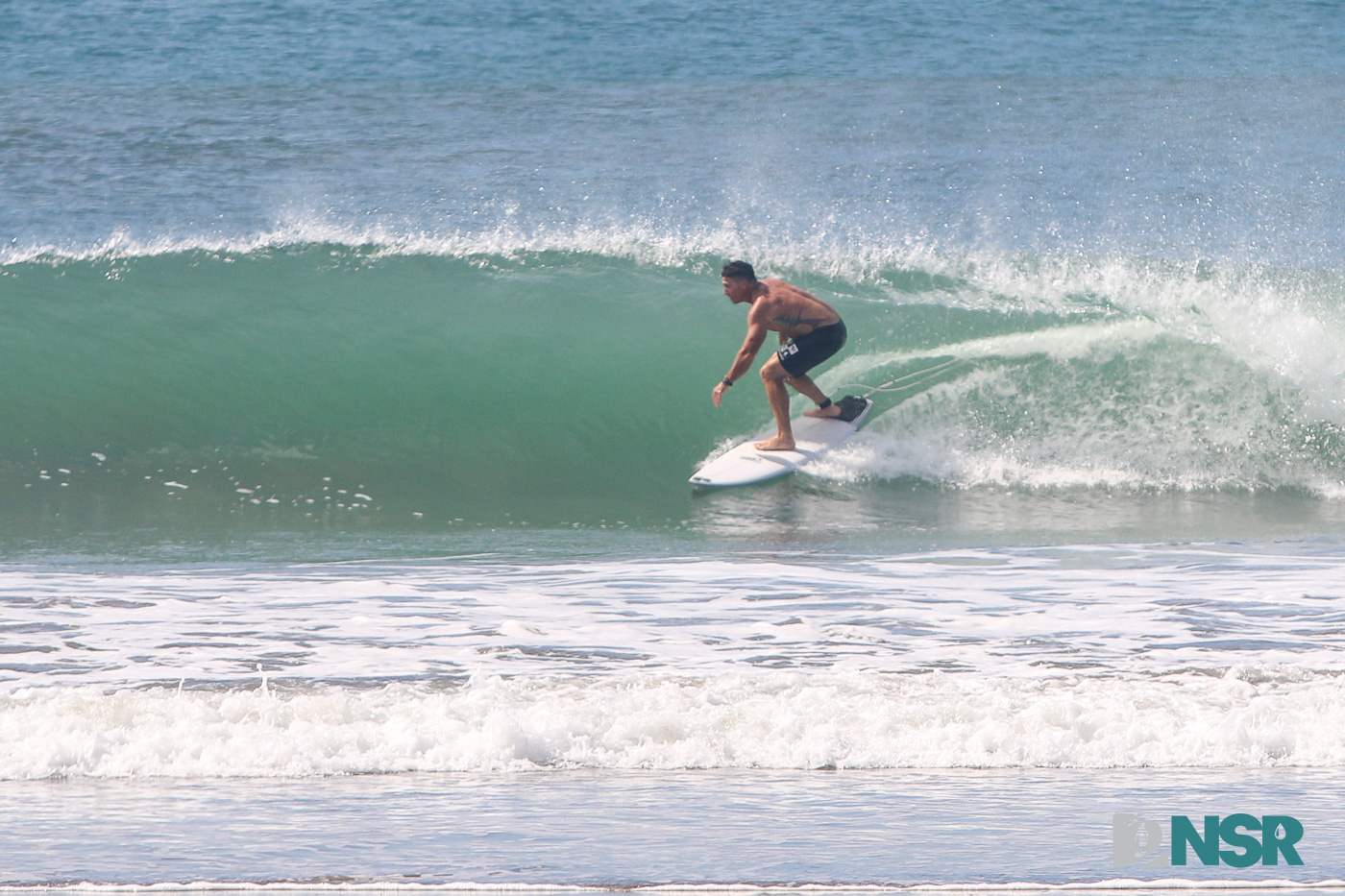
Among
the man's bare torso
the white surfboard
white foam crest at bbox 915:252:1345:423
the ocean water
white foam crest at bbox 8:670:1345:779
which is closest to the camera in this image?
the ocean water

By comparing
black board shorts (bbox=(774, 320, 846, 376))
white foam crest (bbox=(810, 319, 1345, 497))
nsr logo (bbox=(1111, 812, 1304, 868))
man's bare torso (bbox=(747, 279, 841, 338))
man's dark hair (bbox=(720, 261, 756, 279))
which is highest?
man's dark hair (bbox=(720, 261, 756, 279))

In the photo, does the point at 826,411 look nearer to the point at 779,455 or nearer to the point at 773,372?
the point at 779,455

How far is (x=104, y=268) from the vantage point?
11.5 m

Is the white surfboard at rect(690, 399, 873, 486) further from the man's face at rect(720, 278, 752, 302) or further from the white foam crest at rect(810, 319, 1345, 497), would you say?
the man's face at rect(720, 278, 752, 302)

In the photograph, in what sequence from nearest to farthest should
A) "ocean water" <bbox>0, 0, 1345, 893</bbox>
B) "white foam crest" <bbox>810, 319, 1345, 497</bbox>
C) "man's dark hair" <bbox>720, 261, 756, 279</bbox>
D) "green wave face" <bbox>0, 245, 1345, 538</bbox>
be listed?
"ocean water" <bbox>0, 0, 1345, 893</bbox> → "man's dark hair" <bbox>720, 261, 756, 279</bbox> → "green wave face" <bbox>0, 245, 1345, 538</bbox> → "white foam crest" <bbox>810, 319, 1345, 497</bbox>

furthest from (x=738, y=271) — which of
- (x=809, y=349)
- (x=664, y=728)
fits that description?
(x=664, y=728)

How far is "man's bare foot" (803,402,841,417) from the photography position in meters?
8.59

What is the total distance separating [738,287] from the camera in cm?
796

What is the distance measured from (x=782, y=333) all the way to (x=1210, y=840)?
17.8 ft

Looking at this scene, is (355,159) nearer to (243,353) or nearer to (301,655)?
(243,353)

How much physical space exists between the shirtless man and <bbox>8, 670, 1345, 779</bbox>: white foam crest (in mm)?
4010

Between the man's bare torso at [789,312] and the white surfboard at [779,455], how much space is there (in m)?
0.73

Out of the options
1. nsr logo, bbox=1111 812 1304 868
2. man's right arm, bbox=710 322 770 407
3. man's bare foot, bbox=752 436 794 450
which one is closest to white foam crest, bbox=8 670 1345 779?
nsr logo, bbox=1111 812 1304 868

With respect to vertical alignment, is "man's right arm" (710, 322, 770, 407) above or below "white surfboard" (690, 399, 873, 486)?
above
